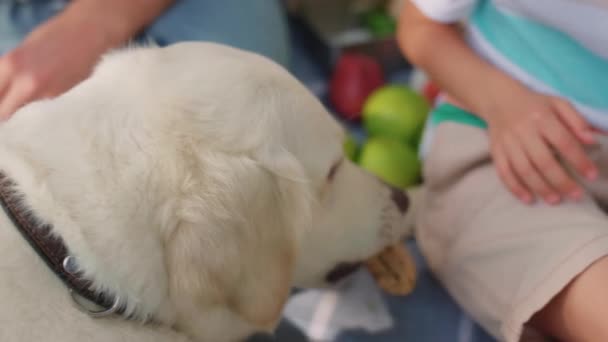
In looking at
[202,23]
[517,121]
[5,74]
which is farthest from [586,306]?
[5,74]

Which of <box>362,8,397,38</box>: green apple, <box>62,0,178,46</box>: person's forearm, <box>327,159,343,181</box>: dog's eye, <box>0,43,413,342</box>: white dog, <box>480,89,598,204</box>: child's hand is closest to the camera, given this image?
<box>0,43,413,342</box>: white dog

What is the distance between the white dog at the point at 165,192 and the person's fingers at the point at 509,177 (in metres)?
0.33

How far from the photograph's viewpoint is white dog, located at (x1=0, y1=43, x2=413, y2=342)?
56cm

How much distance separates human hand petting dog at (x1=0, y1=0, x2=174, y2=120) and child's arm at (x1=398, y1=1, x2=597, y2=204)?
50 cm

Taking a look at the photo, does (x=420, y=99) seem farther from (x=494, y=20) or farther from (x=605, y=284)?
(x=605, y=284)

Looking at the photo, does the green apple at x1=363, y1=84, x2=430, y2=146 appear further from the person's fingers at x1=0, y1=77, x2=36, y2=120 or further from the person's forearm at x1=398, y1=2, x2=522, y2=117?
the person's fingers at x1=0, y1=77, x2=36, y2=120

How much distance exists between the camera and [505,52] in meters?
0.96

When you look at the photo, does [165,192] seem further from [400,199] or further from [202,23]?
[202,23]

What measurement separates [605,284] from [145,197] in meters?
0.56

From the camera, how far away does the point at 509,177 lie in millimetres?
878

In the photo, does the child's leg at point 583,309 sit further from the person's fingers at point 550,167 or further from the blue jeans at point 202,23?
the blue jeans at point 202,23

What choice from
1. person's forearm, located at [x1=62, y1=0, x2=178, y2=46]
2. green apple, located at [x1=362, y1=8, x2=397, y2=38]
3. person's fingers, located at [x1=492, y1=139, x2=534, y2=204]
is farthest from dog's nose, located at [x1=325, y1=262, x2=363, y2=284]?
green apple, located at [x1=362, y1=8, x2=397, y2=38]

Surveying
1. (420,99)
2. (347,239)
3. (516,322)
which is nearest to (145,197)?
(347,239)

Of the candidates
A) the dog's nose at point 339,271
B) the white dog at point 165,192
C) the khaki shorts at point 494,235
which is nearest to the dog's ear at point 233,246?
the white dog at point 165,192
